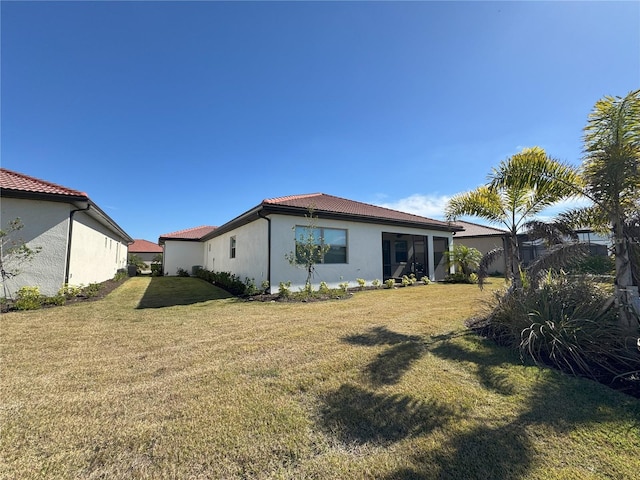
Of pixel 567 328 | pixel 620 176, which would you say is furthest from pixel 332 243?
pixel 620 176

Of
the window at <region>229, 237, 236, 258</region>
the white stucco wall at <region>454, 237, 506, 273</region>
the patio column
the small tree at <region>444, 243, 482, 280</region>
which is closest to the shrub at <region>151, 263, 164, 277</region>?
the window at <region>229, 237, 236, 258</region>

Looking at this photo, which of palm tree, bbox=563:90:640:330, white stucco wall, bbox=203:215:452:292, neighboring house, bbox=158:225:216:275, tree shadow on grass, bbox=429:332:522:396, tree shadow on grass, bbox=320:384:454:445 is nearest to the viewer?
tree shadow on grass, bbox=320:384:454:445

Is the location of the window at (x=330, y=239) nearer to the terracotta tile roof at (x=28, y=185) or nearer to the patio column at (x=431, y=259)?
the patio column at (x=431, y=259)

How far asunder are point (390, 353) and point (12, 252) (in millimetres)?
10341

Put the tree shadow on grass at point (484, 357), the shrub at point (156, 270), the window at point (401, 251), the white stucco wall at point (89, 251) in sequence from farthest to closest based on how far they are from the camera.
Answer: the shrub at point (156, 270), the window at point (401, 251), the white stucco wall at point (89, 251), the tree shadow on grass at point (484, 357)

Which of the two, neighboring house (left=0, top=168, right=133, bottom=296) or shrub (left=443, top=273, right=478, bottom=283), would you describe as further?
shrub (left=443, top=273, right=478, bottom=283)

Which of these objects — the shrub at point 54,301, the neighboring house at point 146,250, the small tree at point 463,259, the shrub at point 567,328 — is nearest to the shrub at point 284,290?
the shrub at point 567,328

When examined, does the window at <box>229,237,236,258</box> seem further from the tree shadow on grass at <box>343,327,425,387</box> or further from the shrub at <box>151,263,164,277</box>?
the shrub at <box>151,263,164,277</box>

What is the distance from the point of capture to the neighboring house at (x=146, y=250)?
1677 inches

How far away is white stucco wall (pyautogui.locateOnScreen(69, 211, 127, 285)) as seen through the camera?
936cm

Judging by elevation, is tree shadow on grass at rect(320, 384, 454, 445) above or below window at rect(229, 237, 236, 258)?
below

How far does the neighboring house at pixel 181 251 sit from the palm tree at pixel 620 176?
2209 centimetres

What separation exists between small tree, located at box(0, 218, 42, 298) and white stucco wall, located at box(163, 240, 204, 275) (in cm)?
1492

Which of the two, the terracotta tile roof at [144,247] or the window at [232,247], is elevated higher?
the terracotta tile roof at [144,247]
